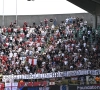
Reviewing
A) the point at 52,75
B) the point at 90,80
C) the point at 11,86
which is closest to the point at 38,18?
the point at 52,75

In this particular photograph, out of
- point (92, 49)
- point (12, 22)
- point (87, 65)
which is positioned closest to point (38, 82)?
point (87, 65)

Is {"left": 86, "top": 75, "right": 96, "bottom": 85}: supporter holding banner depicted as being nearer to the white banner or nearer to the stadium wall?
the white banner

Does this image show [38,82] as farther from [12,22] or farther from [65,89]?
[12,22]

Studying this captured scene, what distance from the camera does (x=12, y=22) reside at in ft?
174

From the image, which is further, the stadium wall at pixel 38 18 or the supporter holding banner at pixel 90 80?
the stadium wall at pixel 38 18

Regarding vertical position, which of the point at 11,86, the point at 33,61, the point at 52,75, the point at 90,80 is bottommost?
the point at 11,86

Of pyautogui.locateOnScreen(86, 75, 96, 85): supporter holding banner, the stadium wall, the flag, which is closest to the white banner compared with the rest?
pyautogui.locateOnScreen(86, 75, 96, 85): supporter holding banner

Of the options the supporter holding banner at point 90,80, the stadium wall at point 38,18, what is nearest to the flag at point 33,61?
the supporter holding banner at point 90,80

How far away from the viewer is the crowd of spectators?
133ft

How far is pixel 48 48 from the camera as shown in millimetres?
44531

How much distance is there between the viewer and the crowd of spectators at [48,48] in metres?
40.6

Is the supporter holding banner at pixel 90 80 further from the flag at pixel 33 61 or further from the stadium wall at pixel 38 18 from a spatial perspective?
the stadium wall at pixel 38 18

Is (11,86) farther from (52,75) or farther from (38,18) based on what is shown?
(38,18)

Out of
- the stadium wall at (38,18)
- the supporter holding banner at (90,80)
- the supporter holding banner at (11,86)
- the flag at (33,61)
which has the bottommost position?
the supporter holding banner at (11,86)
